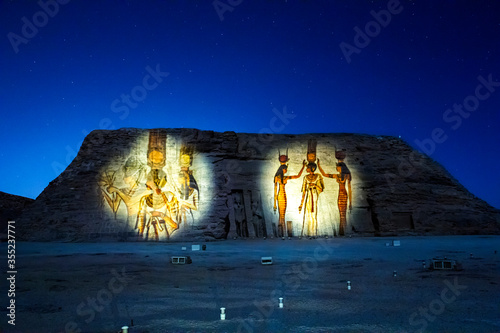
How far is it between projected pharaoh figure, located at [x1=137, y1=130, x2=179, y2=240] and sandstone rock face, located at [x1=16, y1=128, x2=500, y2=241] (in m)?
0.07

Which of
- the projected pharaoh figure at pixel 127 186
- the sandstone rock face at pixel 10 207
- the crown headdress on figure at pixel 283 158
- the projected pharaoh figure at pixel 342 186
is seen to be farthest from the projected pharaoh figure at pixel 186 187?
the sandstone rock face at pixel 10 207

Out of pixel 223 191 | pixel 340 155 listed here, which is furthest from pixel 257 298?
pixel 340 155

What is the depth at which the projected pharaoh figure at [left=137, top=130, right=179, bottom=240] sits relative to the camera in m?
24.8

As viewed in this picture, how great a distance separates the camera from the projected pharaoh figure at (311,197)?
26.2 meters

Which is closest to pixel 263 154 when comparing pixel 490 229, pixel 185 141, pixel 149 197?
pixel 185 141

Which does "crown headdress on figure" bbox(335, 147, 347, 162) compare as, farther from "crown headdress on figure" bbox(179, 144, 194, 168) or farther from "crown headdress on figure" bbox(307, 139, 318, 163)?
"crown headdress on figure" bbox(179, 144, 194, 168)

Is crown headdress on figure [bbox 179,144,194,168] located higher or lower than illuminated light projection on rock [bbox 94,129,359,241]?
higher

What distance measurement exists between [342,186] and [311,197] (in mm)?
2453

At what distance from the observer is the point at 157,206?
2525cm

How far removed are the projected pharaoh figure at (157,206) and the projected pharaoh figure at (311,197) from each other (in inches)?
347

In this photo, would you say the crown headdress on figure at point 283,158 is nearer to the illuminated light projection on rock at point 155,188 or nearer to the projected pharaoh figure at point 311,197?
the projected pharaoh figure at point 311,197

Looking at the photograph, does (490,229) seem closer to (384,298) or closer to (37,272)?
(384,298)

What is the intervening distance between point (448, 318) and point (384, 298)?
1.29 meters

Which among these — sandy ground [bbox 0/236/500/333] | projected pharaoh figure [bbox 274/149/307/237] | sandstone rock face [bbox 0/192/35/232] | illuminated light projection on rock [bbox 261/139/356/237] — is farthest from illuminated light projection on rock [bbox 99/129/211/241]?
sandstone rock face [bbox 0/192/35/232]
